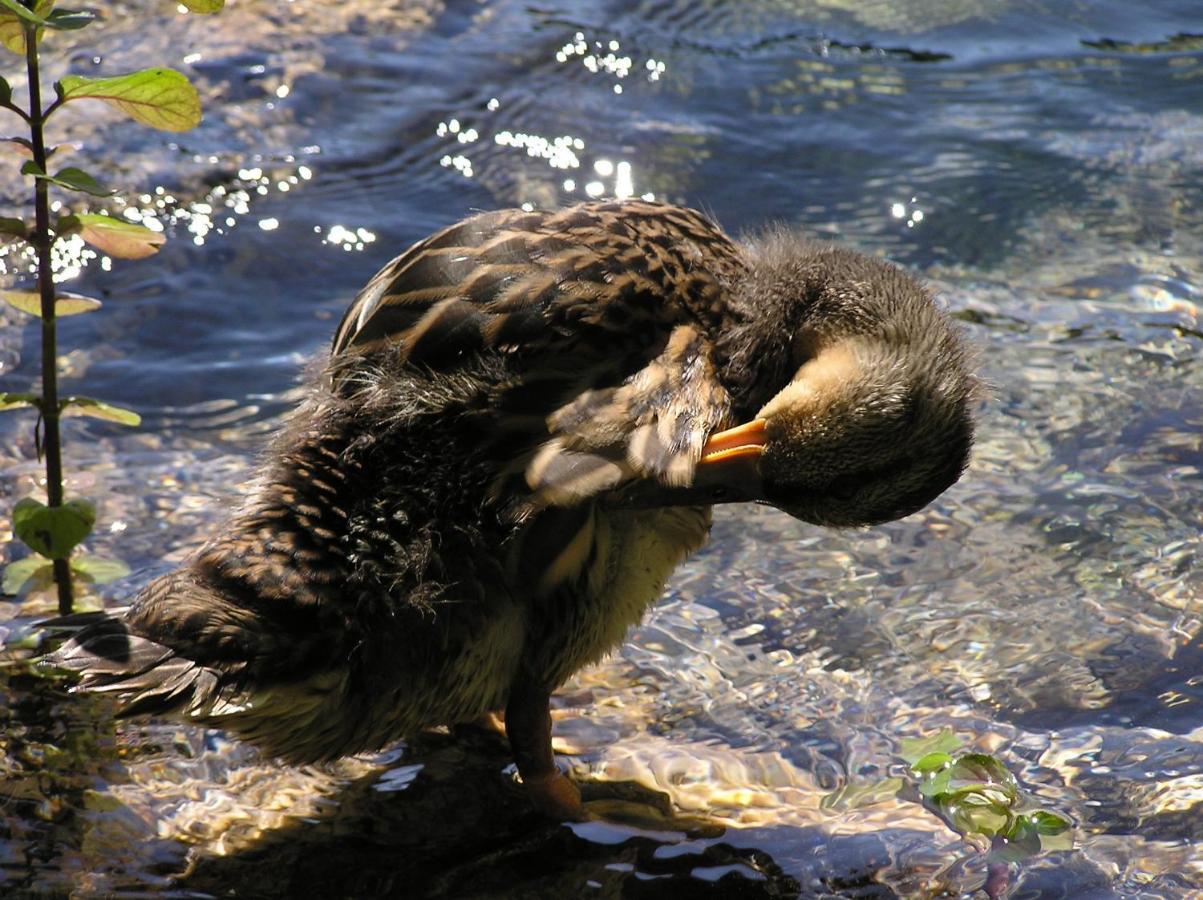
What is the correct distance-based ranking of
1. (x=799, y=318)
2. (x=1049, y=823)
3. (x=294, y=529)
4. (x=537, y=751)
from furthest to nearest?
(x=799, y=318)
(x=537, y=751)
(x=1049, y=823)
(x=294, y=529)

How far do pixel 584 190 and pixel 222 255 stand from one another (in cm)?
196

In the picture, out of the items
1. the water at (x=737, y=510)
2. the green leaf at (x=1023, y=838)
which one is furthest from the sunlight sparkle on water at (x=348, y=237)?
the green leaf at (x=1023, y=838)

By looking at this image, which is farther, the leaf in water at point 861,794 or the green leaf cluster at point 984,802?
the leaf in water at point 861,794

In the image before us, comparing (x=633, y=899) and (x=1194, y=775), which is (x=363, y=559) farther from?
(x=1194, y=775)

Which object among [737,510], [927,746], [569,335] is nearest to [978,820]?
[927,746]

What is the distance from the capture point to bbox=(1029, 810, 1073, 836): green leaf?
4.15 meters

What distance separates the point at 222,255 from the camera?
737cm

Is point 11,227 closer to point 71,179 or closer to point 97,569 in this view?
point 71,179

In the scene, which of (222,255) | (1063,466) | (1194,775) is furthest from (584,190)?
(1194,775)

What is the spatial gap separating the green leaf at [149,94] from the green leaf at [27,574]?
62.1 inches

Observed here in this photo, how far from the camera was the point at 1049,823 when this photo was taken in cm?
416

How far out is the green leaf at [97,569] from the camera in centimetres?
499

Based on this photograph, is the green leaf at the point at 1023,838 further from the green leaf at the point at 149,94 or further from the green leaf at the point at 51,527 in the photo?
the green leaf at the point at 149,94

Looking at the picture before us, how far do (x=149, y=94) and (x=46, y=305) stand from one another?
0.72 m
